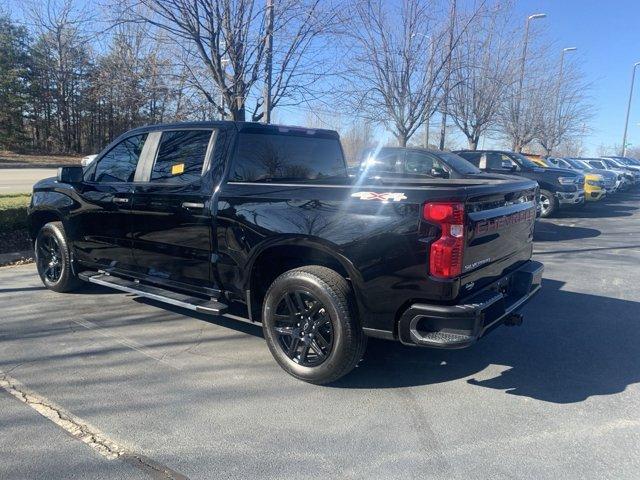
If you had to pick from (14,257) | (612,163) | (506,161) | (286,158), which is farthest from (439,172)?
(612,163)

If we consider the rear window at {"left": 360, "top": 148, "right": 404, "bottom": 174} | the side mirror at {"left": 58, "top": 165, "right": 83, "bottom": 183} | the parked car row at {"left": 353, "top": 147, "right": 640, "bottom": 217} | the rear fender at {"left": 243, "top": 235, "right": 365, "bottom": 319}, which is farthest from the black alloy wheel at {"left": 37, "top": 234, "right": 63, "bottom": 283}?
the rear window at {"left": 360, "top": 148, "right": 404, "bottom": 174}

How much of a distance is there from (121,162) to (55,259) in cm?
167

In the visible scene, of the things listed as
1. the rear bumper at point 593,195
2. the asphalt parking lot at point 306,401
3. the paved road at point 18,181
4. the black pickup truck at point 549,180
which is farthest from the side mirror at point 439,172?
the paved road at point 18,181

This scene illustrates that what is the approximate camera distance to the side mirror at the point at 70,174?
17.6ft

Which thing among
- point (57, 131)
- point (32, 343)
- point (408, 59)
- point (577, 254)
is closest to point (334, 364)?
point (32, 343)

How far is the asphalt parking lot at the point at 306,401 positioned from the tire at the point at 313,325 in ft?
0.59

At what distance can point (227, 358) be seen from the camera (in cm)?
421

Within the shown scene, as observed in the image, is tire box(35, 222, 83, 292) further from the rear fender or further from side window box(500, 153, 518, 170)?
side window box(500, 153, 518, 170)

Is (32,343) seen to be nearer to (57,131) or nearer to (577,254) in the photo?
(577,254)

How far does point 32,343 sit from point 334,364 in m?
2.73

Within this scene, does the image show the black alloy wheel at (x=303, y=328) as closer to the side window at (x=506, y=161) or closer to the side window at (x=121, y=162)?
the side window at (x=121, y=162)

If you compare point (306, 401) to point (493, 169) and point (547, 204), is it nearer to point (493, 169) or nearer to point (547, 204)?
point (493, 169)

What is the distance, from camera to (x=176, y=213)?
4.41 m

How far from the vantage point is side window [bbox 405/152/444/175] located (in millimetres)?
10219
